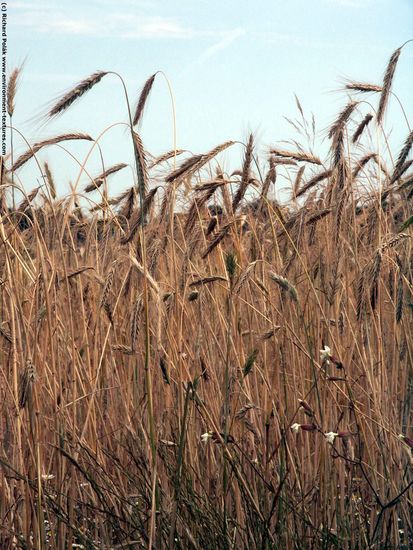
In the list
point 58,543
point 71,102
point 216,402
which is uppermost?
point 71,102

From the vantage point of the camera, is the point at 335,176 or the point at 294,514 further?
the point at 335,176

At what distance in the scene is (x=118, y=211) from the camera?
152 inches

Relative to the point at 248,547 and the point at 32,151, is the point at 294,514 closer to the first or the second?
the point at 248,547

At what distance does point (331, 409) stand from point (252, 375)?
432 millimetres

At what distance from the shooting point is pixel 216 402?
9.52ft

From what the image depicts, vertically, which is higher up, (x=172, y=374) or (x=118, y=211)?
(x=118, y=211)

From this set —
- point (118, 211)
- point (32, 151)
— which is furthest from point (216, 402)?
point (118, 211)

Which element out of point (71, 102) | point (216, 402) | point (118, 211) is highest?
point (71, 102)

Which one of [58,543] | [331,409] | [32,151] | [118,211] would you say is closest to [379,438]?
[331,409]

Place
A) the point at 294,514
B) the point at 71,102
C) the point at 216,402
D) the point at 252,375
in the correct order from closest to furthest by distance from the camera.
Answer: the point at 294,514
the point at 71,102
the point at 216,402
the point at 252,375

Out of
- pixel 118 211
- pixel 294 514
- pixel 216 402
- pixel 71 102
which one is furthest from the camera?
pixel 118 211

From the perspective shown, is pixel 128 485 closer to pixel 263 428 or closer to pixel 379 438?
pixel 263 428

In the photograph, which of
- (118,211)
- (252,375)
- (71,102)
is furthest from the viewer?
(118,211)

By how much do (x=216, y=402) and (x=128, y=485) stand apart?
1.26ft
